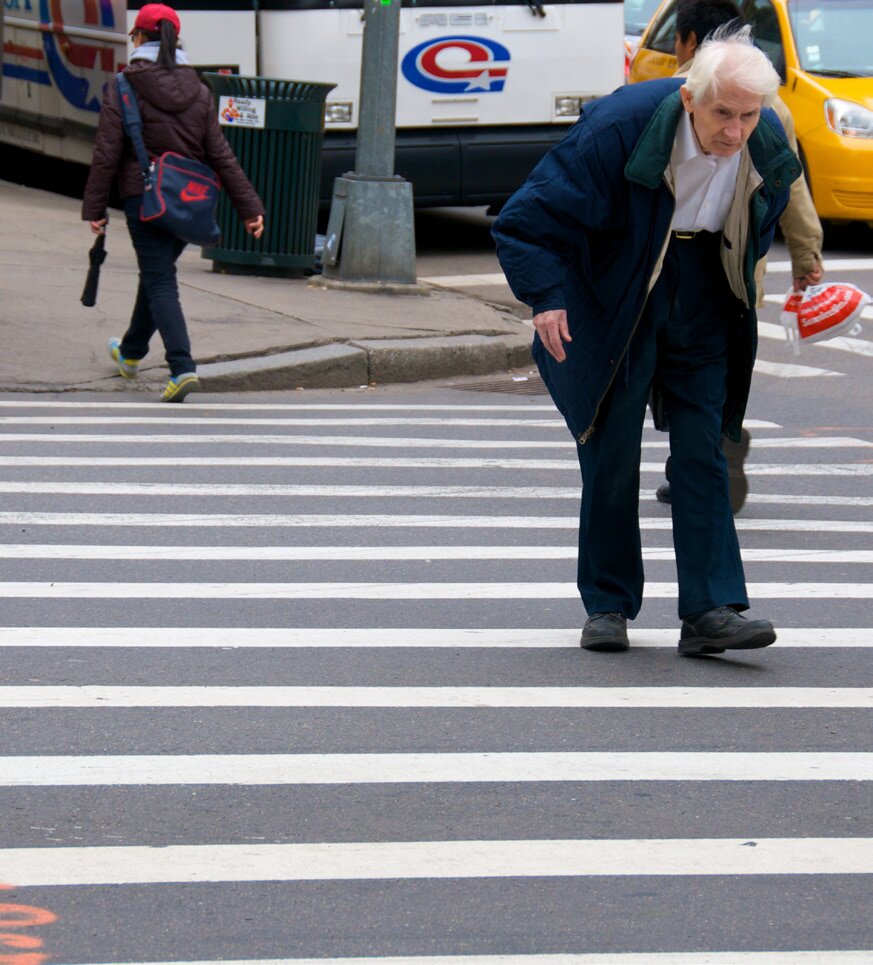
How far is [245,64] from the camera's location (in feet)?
46.6

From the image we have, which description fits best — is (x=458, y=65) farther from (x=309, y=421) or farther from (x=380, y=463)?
(x=380, y=463)

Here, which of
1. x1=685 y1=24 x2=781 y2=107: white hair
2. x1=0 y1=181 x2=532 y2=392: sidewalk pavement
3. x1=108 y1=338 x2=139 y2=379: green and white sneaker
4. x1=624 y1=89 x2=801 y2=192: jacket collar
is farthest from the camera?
x1=0 y1=181 x2=532 y2=392: sidewalk pavement

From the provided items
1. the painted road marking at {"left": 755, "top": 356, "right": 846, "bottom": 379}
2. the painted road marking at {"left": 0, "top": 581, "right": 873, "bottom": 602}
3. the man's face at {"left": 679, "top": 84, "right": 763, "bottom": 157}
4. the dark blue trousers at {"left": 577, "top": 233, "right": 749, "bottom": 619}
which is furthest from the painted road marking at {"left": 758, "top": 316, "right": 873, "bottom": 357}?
the man's face at {"left": 679, "top": 84, "right": 763, "bottom": 157}

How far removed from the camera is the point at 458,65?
580 inches

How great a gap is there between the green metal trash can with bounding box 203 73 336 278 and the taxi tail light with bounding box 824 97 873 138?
416 cm

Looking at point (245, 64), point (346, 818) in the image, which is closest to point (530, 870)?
point (346, 818)

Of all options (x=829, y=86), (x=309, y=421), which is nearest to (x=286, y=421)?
(x=309, y=421)

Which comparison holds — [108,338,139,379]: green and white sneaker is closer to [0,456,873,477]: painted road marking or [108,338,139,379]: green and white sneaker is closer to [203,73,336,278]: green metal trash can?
[0,456,873,477]: painted road marking

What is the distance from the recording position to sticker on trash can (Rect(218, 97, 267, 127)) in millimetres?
13023

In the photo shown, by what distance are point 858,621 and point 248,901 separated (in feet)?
9.25

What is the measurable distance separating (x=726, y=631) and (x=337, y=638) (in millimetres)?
1114

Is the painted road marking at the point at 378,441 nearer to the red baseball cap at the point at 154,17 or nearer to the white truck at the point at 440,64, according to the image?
the red baseball cap at the point at 154,17

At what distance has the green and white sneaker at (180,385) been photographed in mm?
9539

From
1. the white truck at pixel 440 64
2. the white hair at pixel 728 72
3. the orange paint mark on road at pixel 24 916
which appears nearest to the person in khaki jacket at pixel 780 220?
the white hair at pixel 728 72
